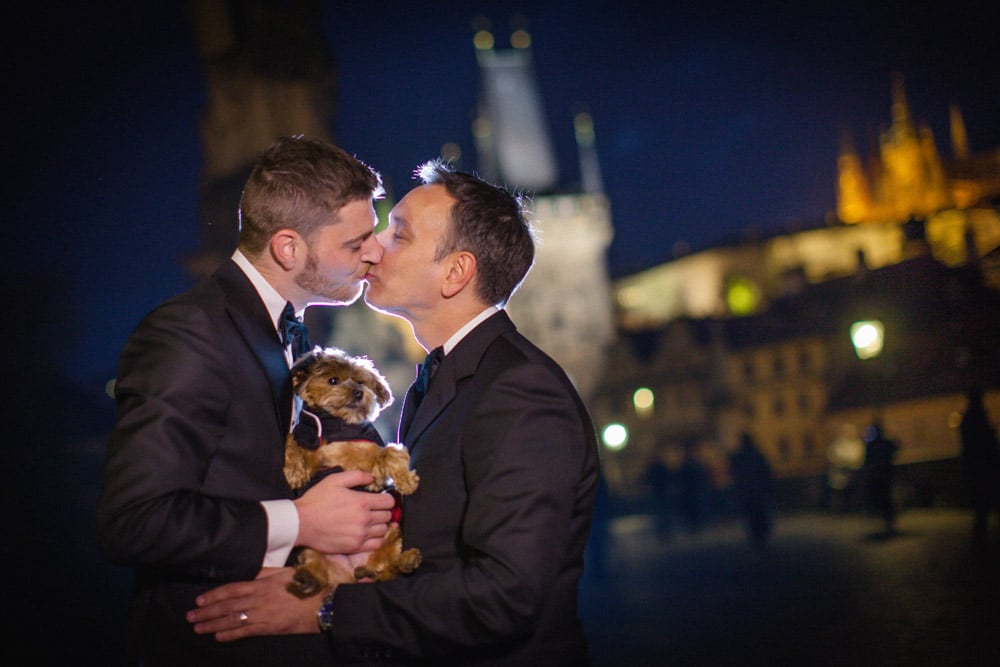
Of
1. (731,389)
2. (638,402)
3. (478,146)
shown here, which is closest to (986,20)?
(731,389)

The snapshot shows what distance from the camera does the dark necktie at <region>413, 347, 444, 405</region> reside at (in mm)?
3002

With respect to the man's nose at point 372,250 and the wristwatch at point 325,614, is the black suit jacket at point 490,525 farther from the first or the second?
the man's nose at point 372,250

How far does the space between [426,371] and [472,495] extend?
739 millimetres

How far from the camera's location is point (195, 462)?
236cm

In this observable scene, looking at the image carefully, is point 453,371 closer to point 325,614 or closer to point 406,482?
point 406,482

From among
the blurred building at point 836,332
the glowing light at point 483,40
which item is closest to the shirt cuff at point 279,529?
the blurred building at point 836,332

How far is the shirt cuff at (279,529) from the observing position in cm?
245

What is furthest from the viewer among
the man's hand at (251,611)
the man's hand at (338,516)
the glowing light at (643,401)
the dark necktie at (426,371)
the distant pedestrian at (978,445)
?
the glowing light at (643,401)

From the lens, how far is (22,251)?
19.8m

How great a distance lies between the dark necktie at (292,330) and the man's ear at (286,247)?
0.58 feet

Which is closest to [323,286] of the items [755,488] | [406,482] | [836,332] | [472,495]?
[406,482]

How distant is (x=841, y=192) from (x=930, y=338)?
64.2 m

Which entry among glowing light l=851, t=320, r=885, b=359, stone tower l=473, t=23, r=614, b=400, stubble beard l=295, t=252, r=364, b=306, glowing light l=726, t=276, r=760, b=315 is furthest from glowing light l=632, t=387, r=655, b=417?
stubble beard l=295, t=252, r=364, b=306

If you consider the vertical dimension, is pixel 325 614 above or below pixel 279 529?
below
